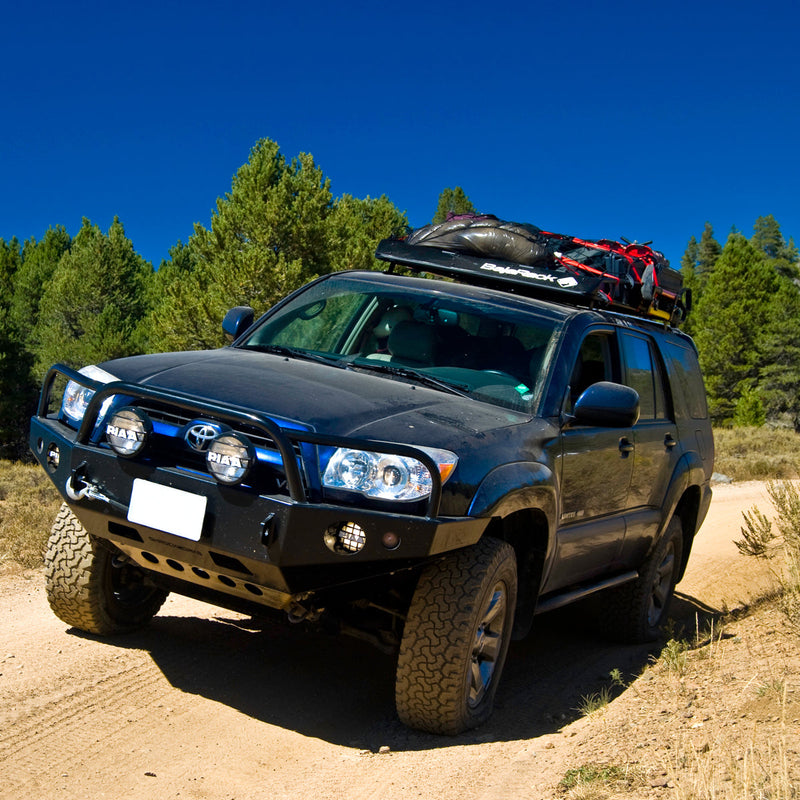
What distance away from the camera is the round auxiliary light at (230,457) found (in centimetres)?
333

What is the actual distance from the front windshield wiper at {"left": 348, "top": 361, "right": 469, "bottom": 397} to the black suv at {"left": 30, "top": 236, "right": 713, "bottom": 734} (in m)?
0.01

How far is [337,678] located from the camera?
15.4ft

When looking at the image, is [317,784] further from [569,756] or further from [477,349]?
[477,349]

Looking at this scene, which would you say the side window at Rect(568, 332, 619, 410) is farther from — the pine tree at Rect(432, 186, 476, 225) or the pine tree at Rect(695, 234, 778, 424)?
the pine tree at Rect(432, 186, 476, 225)

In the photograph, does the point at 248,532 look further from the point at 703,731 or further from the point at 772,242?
the point at 772,242

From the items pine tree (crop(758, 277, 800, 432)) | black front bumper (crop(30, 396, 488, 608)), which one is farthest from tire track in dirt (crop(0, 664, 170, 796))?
pine tree (crop(758, 277, 800, 432))

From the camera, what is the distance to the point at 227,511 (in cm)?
336

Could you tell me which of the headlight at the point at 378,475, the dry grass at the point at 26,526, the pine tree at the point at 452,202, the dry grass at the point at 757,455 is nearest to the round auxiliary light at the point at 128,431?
the headlight at the point at 378,475

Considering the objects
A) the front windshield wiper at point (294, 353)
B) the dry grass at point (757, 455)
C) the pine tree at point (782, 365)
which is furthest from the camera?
the pine tree at point (782, 365)

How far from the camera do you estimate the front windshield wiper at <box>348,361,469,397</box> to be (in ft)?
14.4

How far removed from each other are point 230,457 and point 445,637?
1.09 metres

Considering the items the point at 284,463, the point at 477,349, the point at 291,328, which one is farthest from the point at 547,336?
the point at 284,463

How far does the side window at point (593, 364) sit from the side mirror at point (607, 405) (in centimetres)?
31

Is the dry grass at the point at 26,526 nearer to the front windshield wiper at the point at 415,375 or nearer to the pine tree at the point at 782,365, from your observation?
the front windshield wiper at the point at 415,375
